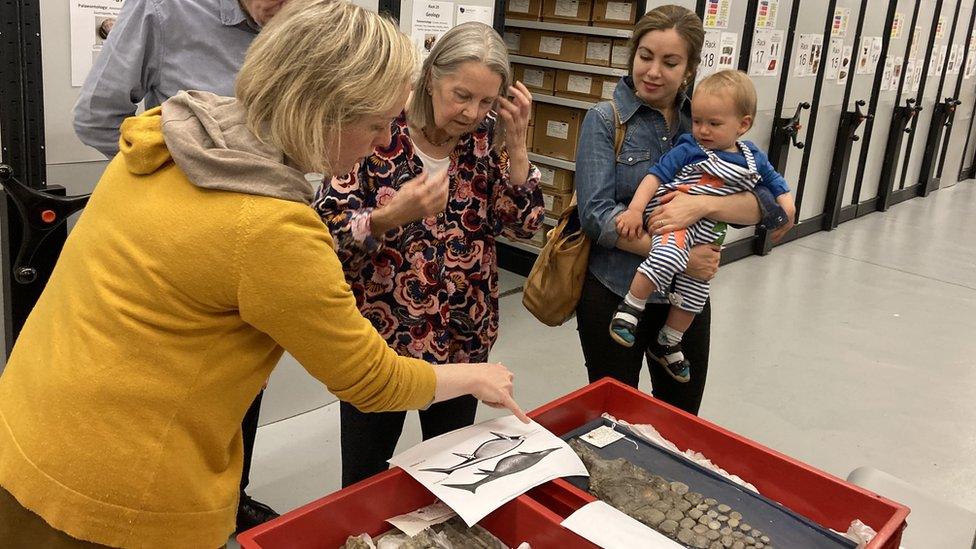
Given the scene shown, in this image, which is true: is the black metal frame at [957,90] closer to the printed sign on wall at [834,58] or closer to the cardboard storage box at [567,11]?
the printed sign on wall at [834,58]

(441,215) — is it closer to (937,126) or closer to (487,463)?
(487,463)

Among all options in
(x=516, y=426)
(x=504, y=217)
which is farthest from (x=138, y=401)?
(x=504, y=217)

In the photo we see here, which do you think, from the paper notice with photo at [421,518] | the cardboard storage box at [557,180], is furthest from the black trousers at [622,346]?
the cardboard storage box at [557,180]

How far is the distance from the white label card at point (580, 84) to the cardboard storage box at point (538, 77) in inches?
5.5

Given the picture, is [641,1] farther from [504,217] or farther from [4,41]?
[4,41]

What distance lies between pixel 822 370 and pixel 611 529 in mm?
3161

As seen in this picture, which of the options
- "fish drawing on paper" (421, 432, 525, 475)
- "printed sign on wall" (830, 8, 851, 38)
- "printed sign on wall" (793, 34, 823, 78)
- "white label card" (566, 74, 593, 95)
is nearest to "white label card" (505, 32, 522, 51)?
"white label card" (566, 74, 593, 95)

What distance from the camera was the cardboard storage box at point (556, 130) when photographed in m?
4.87

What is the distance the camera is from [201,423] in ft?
3.78

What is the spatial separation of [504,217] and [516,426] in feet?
1.83

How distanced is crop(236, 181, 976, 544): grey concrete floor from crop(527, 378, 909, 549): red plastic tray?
4.42 ft

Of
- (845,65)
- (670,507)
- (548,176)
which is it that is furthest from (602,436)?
(845,65)

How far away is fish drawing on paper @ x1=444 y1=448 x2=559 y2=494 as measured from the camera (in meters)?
1.39

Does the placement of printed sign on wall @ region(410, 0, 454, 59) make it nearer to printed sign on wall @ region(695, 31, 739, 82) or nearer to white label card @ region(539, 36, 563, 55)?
white label card @ region(539, 36, 563, 55)
